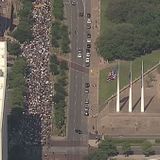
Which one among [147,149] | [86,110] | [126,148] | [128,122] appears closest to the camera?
[126,148]

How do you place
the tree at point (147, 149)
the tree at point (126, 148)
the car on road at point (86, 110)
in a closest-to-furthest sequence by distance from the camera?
the tree at point (126, 148), the tree at point (147, 149), the car on road at point (86, 110)

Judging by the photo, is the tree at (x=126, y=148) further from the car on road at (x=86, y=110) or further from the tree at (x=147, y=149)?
the car on road at (x=86, y=110)

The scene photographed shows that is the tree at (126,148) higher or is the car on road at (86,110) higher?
the car on road at (86,110)

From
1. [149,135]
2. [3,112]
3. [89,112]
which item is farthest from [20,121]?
[3,112]

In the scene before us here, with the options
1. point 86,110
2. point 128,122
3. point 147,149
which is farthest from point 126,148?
point 86,110

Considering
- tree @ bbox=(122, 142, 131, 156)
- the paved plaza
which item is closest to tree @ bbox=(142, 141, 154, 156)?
tree @ bbox=(122, 142, 131, 156)

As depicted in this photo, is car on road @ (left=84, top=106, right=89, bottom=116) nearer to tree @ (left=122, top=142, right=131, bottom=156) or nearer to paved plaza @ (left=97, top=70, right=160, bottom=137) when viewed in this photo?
paved plaza @ (left=97, top=70, right=160, bottom=137)

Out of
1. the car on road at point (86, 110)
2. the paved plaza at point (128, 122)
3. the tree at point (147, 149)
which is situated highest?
the car on road at point (86, 110)

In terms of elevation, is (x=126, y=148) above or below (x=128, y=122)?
below

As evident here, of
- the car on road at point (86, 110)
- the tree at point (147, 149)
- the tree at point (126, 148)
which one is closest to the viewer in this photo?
the tree at point (126, 148)

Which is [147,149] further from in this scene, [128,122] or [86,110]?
[86,110]

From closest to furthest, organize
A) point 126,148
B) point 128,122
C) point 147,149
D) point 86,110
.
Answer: point 126,148
point 147,149
point 128,122
point 86,110

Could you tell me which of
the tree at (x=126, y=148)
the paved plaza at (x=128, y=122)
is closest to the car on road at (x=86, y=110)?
the paved plaza at (x=128, y=122)
